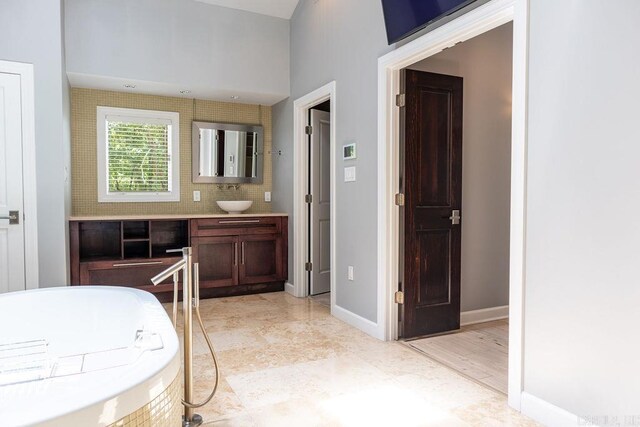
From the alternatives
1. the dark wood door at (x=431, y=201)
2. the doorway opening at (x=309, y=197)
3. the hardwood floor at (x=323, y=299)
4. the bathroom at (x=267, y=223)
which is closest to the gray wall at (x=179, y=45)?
the bathroom at (x=267, y=223)

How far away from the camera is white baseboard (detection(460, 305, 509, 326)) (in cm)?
364

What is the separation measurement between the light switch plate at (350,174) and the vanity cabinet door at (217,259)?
1561 millimetres

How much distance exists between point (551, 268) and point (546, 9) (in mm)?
1206

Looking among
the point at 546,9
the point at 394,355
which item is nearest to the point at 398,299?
the point at 394,355

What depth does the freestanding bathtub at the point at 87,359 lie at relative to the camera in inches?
43.0

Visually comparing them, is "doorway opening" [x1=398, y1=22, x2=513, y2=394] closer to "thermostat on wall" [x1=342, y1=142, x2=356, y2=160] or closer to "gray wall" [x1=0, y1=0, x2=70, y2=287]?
"thermostat on wall" [x1=342, y1=142, x2=356, y2=160]

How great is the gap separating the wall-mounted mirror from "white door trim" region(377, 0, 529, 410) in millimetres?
2382

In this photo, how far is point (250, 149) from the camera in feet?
17.1

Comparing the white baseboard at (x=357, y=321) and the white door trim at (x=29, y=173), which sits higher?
the white door trim at (x=29, y=173)

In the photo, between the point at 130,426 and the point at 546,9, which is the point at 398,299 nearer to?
the point at 546,9

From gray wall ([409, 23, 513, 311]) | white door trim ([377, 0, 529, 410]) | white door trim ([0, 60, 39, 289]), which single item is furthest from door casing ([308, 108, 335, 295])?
white door trim ([0, 60, 39, 289])

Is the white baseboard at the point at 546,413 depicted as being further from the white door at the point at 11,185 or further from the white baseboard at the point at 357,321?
the white door at the point at 11,185

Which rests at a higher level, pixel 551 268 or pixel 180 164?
pixel 180 164

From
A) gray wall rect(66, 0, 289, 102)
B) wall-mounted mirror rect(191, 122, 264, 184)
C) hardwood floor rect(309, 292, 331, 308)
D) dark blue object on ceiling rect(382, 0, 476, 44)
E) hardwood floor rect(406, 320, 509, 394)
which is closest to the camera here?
dark blue object on ceiling rect(382, 0, 476, 44)
